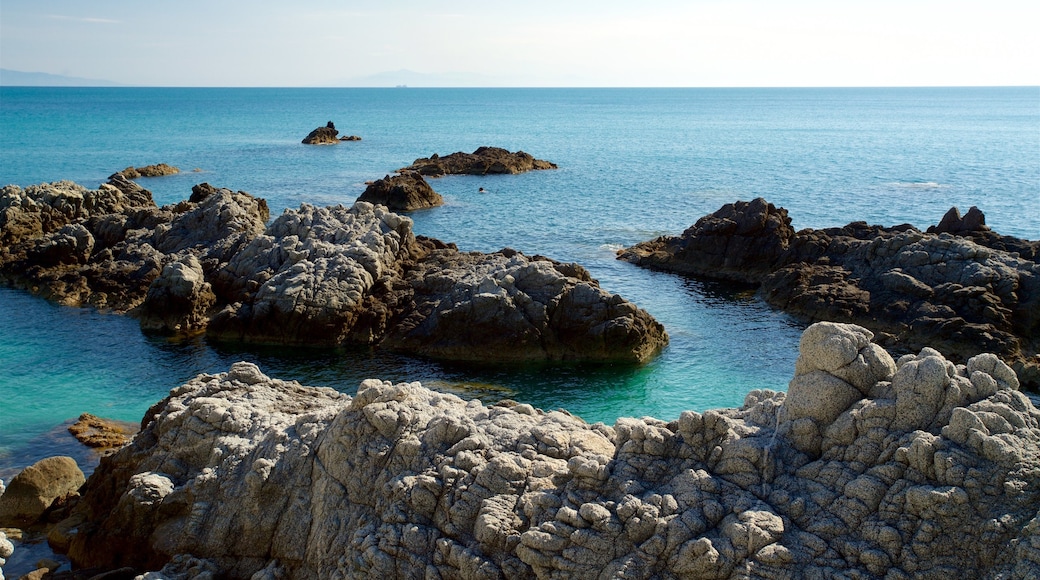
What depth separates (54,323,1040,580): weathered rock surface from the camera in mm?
11742

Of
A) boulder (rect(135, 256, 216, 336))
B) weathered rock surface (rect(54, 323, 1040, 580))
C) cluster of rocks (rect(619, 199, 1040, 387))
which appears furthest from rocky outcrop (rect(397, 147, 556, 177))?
weathered rock surface (rect(54, 323, 1040, 580))

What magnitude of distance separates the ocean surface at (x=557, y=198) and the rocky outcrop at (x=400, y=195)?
2138 millimetres

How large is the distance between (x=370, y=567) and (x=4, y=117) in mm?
188294

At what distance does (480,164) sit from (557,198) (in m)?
18.3

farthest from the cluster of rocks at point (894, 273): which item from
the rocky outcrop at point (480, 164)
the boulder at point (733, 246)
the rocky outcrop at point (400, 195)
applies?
the rocky outcrop at point (480, 164)

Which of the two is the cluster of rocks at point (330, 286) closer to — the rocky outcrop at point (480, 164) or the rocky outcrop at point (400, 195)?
the rocky outcrop at point (400, 195)

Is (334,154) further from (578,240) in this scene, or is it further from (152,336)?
(152,336)

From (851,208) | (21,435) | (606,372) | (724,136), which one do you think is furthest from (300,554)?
(724,136)

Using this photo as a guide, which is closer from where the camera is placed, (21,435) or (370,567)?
(370,567)

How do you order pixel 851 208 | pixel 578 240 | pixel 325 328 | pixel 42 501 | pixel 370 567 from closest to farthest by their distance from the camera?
1. pixel 370 567
2. pixel 42 501
3. pixel 325 328
4. pixel 578 240
5. pixel 851 208

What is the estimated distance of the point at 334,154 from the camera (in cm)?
11000

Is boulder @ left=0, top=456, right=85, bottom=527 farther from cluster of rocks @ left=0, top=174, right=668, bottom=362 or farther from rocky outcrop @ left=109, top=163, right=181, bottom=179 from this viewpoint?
rocky outcrop @ left=109, top=163, right=181, bottom=179

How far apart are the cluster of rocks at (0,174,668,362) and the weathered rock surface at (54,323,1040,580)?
15.9m

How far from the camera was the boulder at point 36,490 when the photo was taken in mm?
19109
